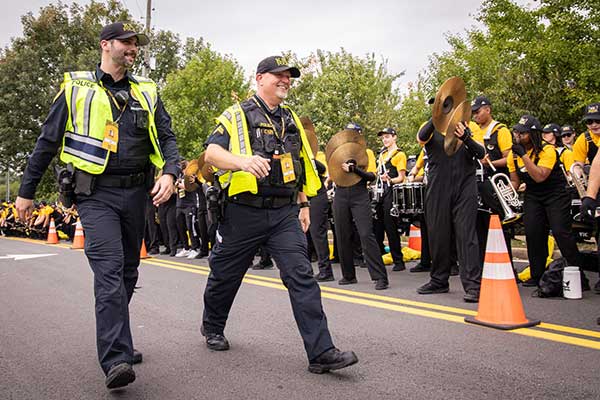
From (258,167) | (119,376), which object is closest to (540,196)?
(258,167)

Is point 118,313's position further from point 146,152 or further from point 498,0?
point 498,0

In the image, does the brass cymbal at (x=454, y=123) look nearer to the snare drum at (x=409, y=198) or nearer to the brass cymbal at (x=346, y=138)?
the brass cymbal at (x=346, y=138)

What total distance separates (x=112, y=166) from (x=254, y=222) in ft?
3.35

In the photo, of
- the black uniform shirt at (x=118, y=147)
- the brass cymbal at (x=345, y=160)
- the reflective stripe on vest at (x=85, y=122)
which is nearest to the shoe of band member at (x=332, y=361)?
Answer: the black uniform shirt at (x=118, y=147)

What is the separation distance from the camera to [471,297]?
20.3ft

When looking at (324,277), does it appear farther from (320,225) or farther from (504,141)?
(504,141)

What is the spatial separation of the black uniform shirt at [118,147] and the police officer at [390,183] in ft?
19.2

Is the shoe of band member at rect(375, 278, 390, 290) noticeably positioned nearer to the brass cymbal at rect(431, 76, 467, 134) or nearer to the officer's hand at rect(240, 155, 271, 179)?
the brass cymbal at rect(431, 76, 467, 134)

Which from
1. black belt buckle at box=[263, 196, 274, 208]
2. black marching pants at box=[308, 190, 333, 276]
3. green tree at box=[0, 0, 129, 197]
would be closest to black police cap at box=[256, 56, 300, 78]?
black belt buckle at box=[263, 196, 274, 208]

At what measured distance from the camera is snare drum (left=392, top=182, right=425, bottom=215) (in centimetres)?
887

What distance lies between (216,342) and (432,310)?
7.42ft

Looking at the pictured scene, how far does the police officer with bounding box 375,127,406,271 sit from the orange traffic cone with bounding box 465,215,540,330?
4316mm

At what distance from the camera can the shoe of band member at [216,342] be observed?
14.9 ft

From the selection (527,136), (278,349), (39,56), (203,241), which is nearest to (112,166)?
(278,349)
